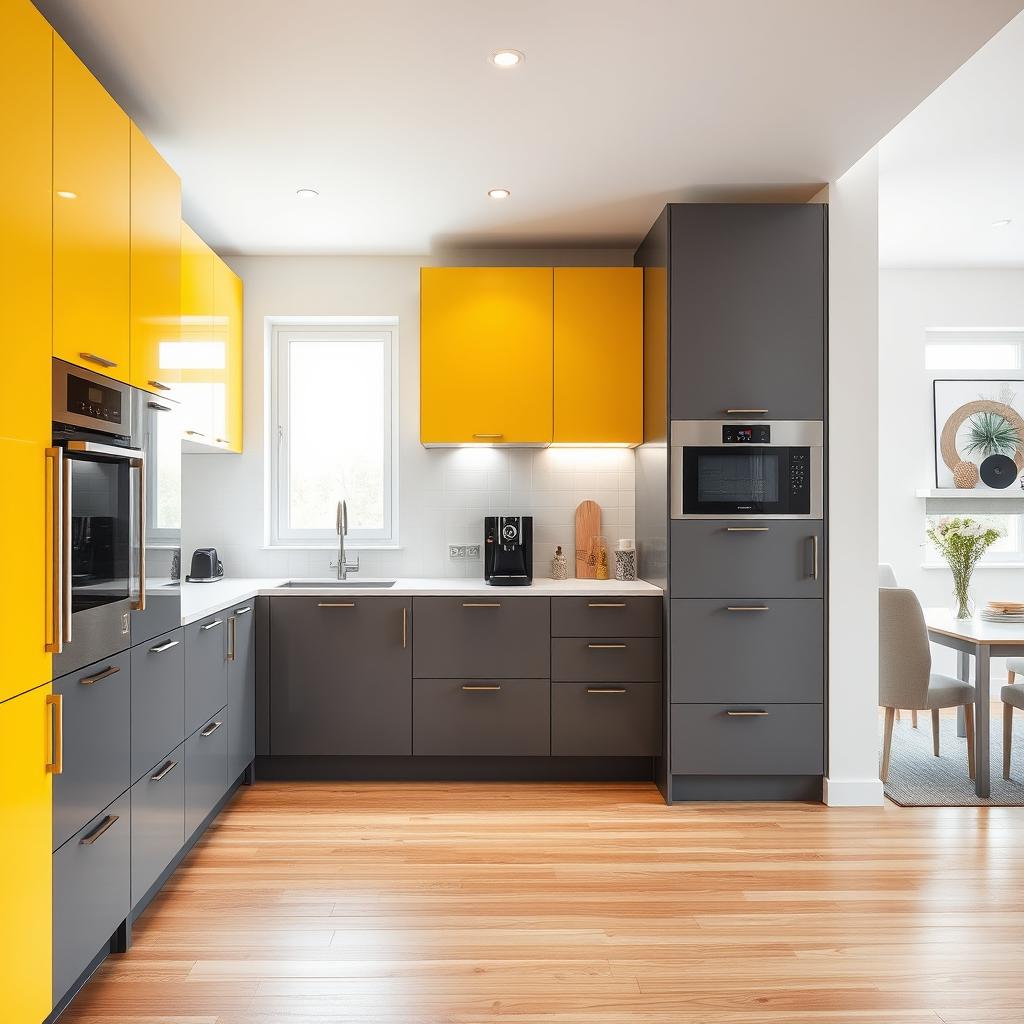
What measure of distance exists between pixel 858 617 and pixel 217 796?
2696mm

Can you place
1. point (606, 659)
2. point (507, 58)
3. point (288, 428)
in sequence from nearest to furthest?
1. point (507, 58)
2. point (606, 659)
3. point (288, 428)

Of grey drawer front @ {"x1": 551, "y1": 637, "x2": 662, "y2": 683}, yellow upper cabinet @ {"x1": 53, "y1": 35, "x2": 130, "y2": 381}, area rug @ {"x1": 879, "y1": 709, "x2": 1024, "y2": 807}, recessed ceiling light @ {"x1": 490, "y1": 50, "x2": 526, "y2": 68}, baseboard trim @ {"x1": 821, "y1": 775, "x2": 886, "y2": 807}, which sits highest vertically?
recessed ceiling light @ {"x1": 490, "y1": 50, "x2": 526, "y2": 68}

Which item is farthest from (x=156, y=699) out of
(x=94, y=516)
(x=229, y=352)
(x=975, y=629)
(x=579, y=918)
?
(x=975, y=629)

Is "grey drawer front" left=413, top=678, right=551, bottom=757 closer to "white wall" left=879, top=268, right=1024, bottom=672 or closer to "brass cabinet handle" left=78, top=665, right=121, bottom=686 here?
"brass cabinet handle" left=78, top=665, right=121, bottom=686

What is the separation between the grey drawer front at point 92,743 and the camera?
1.85m

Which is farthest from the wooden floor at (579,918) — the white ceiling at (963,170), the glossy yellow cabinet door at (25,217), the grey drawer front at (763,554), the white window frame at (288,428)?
the white ceiling at (963,170)

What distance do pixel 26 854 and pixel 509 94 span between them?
2.48m

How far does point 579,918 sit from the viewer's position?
246cm

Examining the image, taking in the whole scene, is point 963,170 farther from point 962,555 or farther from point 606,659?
point 606,659

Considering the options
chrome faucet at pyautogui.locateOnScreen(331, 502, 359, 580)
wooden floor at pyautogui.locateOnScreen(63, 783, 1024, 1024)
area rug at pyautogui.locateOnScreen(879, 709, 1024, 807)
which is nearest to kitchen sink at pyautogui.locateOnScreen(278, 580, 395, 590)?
chrome faucet at pyautogui.locateOnScreen(331, 502, 359, 580)

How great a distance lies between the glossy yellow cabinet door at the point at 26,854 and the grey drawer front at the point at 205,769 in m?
0.99

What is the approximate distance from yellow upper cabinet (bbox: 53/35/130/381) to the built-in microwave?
218cm

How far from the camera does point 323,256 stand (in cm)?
425

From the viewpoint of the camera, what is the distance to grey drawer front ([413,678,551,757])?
3635mm
